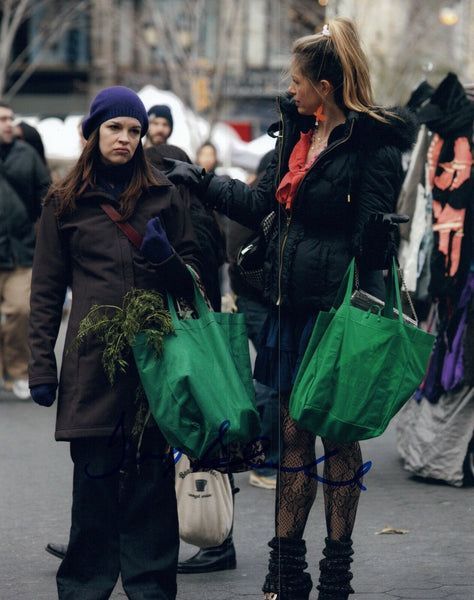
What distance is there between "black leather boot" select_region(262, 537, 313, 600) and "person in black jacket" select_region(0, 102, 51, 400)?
5.76 m

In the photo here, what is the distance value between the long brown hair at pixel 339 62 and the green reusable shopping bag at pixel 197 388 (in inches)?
33.4

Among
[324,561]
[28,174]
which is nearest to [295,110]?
[324,561]

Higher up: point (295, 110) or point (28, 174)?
point (295, 110)

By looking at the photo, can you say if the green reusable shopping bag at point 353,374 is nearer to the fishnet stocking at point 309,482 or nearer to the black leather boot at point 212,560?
the fishnet stocking at point 309,482

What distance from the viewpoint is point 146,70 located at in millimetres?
38562

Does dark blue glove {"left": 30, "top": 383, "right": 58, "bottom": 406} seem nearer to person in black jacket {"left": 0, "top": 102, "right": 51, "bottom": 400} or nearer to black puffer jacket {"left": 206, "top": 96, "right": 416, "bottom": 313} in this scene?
black puffer jacket {"left": 206, "top": 96, "right": 416, "bottom": 313}

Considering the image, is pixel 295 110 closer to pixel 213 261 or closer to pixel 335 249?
pixel 335 249

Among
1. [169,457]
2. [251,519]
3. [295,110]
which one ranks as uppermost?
[295,110]

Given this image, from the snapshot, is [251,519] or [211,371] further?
[251,519]

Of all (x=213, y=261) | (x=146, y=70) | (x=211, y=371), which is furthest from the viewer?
(x=146, y=70)

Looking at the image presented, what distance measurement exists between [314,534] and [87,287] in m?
2.05

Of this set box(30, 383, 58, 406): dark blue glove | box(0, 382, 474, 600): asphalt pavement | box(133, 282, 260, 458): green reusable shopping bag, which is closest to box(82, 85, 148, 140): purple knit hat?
box(133, 282, 260, 458): green reusable shopping bag

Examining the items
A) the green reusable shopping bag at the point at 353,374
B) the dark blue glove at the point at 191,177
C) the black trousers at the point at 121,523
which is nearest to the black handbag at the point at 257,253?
the dark blue glove at the point at 191,177

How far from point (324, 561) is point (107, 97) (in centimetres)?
174
